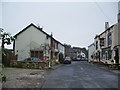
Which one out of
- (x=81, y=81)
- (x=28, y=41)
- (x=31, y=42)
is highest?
(x=28, y=41)

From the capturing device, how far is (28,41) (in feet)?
117

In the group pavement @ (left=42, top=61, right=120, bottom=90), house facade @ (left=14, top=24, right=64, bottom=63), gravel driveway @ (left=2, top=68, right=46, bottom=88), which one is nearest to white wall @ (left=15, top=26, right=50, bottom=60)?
house facade @ (left=14, top=24, right=64, bottom=63)

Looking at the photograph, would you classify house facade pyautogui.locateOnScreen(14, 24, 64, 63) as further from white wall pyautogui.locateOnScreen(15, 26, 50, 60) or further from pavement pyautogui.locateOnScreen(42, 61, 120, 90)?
pavement pyautogui.locateOnScreen(42, 61, 120, 90)

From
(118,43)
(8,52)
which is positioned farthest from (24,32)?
(8,52)

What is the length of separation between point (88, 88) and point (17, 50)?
27647mm

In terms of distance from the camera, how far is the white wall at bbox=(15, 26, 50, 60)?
35250 millimetres

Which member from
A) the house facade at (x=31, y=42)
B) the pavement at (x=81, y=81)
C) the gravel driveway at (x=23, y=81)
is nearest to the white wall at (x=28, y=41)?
the house facade at (x=31, y=42)

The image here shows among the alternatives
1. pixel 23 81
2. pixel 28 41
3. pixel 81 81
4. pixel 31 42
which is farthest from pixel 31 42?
pixel 81 81

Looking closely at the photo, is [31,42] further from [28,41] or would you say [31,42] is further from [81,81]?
[81,81]

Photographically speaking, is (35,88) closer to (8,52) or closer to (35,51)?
(8,52)

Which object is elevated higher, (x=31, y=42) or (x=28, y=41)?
(x=28, y=41)

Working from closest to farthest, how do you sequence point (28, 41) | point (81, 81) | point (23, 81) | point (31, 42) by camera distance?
point (23, 81) → point (81, 81) → point (31, 42) → point (28, 41)

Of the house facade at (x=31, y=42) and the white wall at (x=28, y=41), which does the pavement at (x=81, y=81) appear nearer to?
the house facade at (x=31, y=42)

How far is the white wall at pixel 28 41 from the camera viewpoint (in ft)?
116
